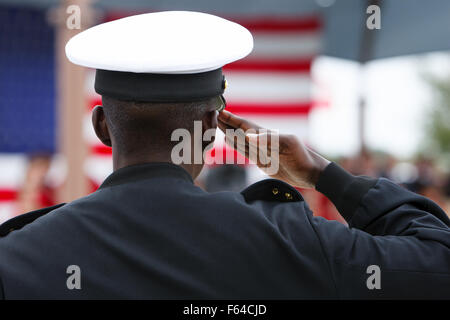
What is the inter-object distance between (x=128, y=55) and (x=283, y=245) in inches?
17.8

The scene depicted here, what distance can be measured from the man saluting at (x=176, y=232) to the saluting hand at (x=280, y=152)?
18 centimetres

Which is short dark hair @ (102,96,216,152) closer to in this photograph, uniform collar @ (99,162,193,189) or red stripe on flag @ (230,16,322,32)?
uniform collar @ (99,162,193,189)

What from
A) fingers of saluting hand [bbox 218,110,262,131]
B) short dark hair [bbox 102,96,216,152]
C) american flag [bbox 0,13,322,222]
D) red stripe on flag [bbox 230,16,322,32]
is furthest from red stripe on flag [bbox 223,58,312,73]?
short dark hair [bbox 102,96,216,152]

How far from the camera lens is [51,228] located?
1044 millimetres

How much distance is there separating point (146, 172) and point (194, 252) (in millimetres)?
176

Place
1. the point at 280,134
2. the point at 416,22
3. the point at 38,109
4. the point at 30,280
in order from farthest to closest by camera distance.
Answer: the point at 416,22, the point at 38,109, the point at 280,134, the point at 30,280

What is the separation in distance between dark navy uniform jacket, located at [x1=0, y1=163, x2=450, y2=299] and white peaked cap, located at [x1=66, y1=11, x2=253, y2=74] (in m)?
0.19

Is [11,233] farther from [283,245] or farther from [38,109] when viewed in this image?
[38,109]

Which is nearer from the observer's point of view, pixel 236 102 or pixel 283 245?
pixel 283 245

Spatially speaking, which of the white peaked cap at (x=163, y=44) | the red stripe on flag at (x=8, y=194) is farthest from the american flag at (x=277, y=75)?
the white peaked cap at (x=163, y=44)

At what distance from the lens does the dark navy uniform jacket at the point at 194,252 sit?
1.02 m

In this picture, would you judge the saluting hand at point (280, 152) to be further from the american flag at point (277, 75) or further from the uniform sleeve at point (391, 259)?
the american flag at point (277, 75)

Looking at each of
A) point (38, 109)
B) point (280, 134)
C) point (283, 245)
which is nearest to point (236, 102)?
point (38, 109)
